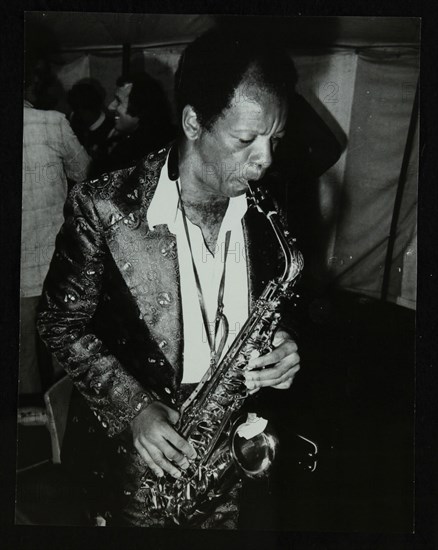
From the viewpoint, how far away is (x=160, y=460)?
1.57 meters

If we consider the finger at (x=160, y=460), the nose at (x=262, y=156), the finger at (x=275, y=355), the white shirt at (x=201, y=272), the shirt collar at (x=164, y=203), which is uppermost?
the nose at (x=262, y=156)

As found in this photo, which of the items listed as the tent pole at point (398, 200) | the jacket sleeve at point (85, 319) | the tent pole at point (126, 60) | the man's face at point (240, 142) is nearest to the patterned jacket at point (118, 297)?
the jacket sleeve at point (85, 319)

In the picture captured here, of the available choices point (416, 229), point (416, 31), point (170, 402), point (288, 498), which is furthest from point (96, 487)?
point (416, 31)

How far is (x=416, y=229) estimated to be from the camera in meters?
1.63

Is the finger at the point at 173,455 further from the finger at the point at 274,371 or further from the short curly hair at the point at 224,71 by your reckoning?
the short curly hair at the point at 224,71

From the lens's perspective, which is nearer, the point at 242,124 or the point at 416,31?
the point at 242,124

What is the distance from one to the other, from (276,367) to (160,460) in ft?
1.15

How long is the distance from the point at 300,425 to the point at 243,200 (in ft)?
1.83

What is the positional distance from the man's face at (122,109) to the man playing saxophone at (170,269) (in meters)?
0.09

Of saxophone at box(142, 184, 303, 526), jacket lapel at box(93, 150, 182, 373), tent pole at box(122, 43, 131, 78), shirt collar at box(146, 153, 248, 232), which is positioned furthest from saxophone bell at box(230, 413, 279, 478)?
tent pole at box(122, 43, 131, 78)

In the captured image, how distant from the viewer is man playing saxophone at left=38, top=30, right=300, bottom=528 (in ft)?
5.08

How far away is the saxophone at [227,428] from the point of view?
1.58m

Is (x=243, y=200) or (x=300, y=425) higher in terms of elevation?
(x=243, y=200)

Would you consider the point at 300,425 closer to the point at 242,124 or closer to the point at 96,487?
the point at 96,487
